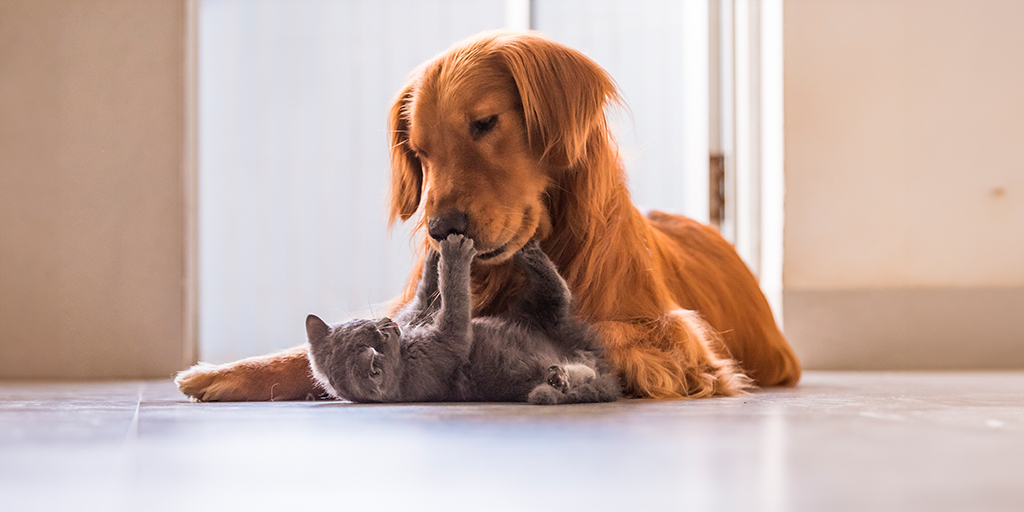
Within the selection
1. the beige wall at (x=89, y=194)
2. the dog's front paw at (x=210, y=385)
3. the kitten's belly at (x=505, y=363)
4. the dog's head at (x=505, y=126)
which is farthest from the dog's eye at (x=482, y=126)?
the beige wall at (x=89, y=194)

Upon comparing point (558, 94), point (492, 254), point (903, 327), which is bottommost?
point (903, 327)

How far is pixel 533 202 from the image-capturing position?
58.2 inches

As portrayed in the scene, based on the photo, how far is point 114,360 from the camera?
102 inches

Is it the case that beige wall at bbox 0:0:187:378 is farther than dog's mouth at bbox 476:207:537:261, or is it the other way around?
beige wall at bbox 0:0:187:378

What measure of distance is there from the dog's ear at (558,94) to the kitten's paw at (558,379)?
392mm

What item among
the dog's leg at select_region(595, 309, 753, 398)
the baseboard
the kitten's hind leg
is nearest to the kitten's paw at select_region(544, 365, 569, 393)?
the kitten's hind leg

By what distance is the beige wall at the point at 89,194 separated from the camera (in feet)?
8.45

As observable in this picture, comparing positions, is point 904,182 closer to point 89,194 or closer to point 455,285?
point 455,285

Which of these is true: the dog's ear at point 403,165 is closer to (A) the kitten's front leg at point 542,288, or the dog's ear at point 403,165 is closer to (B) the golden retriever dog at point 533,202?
(B) the golden retriever dog at point 533,202

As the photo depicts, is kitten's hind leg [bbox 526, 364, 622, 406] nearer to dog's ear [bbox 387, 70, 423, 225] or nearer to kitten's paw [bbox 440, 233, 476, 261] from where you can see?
Result: kitten's paw [bbox 440, 233, 476, 261]

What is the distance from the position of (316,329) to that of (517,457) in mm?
641

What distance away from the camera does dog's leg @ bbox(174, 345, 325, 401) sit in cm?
146

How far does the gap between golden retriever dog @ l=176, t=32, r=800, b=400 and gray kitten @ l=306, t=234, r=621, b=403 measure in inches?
2.9

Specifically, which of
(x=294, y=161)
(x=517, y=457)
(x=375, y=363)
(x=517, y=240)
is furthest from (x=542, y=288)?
(x=294, y=161)
